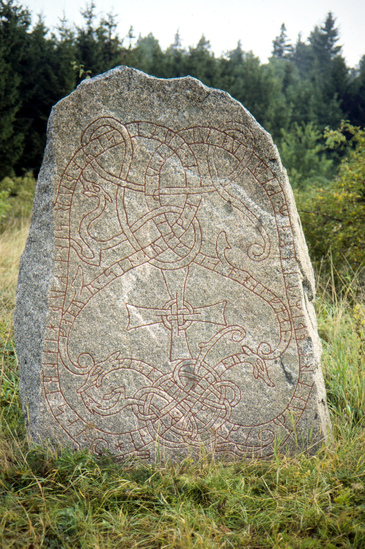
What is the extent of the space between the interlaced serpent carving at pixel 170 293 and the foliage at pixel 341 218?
2.06 m

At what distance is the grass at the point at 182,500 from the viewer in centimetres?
186

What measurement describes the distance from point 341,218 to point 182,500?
334 cm

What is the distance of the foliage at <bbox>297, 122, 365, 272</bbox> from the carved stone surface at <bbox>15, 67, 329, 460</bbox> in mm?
2053

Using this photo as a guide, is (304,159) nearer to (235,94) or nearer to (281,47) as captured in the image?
(235,94)

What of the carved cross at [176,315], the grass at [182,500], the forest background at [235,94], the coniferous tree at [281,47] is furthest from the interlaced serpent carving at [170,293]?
the coniferous tree at [281,47]

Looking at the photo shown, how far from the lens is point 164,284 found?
2363 mm

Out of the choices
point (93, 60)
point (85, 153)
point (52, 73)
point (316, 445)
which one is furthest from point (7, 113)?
point (316, 445)

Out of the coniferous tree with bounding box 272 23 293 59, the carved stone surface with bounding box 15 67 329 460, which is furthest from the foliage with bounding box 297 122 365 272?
the coniferous tree with bounding box 272 23 293 59

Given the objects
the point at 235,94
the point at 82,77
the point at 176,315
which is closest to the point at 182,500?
the point at 176,315

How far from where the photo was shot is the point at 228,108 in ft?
7.73

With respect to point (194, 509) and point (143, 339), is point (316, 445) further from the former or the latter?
point (143, 339)

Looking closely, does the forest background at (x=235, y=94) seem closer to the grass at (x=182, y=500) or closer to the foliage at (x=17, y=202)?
the foliage at (x=17, y=202)

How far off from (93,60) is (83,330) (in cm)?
1104

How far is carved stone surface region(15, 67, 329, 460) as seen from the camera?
91.4 inches
